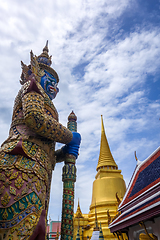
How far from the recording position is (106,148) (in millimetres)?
18516

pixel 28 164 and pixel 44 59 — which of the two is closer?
pixel 28 164

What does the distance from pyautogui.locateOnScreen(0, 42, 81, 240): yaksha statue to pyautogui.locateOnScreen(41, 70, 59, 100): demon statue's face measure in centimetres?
24

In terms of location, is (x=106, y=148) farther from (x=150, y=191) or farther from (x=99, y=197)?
(x=150, y=191)

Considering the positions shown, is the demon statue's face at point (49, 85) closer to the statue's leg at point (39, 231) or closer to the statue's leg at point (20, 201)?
the statue's leg at point (20, 201)

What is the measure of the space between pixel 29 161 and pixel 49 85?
2320 millimetres

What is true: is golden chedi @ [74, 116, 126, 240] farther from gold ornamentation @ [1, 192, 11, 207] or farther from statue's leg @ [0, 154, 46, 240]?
gold ornamentation @ [1, 192, 11, 207]

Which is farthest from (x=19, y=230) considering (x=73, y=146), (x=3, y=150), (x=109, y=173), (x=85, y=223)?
(x=109, y=173)

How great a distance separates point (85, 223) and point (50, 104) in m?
11.7

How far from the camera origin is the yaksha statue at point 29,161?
298cm

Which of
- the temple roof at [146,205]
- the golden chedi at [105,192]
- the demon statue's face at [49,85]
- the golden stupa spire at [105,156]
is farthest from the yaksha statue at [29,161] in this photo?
the golden stupa spire at [105,156]

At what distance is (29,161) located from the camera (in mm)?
3594

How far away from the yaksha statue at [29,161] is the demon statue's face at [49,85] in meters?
0.24

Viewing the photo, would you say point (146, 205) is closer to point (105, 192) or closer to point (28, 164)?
point (28, 164)

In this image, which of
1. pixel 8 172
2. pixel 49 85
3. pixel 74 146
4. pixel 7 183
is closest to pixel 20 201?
pixel 7 183
